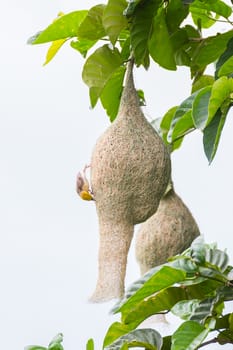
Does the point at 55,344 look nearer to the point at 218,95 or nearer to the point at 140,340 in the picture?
the point at 140,340

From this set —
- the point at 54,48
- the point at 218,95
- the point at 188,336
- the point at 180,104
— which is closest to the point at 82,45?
the point at 54,48

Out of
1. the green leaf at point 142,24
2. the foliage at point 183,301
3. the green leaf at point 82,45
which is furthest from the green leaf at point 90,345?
the green leaf at point 82,45

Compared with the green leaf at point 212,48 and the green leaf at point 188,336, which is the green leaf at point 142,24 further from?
the green leaf at point 188,336

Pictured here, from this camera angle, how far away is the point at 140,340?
2.62ft

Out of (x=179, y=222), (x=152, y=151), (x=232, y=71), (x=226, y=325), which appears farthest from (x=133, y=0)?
(x=179, y=222)

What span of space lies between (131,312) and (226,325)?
99mm

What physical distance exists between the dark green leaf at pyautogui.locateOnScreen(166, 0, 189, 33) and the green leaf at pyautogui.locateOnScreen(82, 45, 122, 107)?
0.26ft

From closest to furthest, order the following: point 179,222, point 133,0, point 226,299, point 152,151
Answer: point 226,299, point 133,0, point 152,151, point 179,222

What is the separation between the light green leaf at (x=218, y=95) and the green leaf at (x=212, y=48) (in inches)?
11.4

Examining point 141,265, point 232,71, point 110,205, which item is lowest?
point 141,265

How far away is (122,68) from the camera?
1.09 meters

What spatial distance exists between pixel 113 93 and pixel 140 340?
18.4 inches

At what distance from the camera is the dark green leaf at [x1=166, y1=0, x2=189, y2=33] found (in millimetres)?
963

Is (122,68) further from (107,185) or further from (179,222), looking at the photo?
(179,222)
